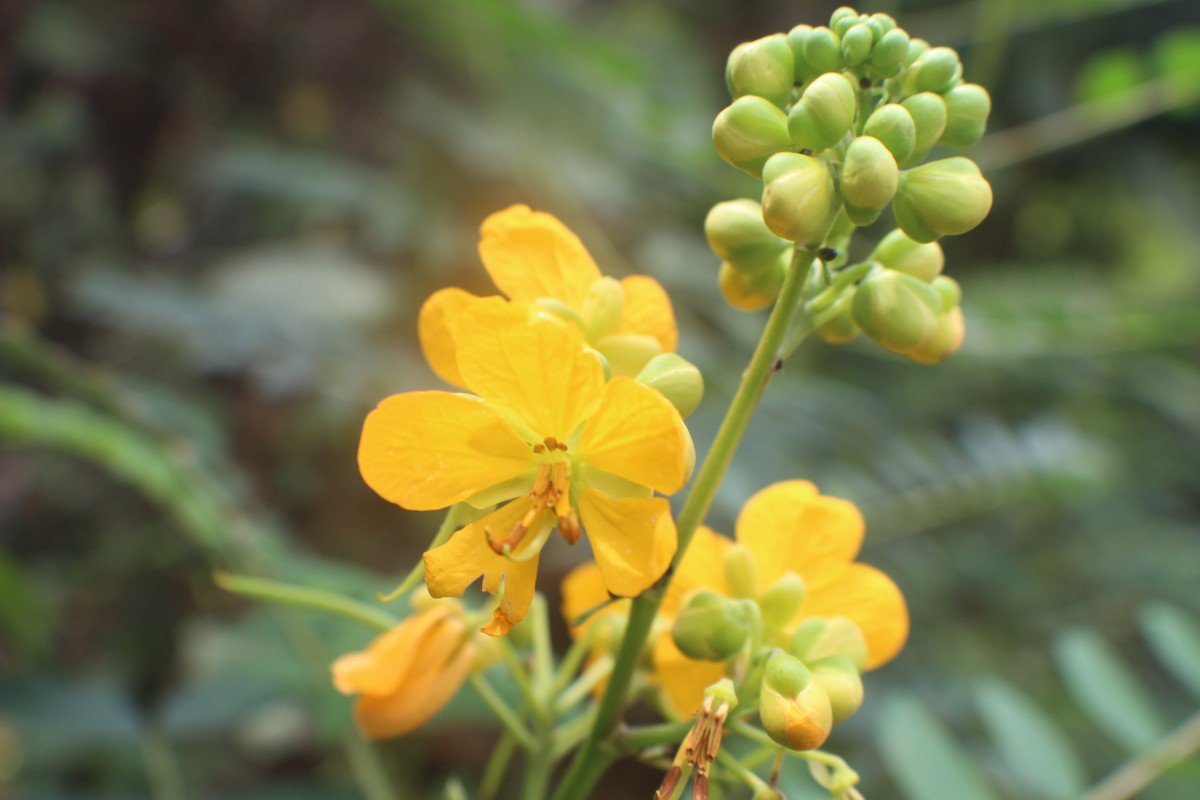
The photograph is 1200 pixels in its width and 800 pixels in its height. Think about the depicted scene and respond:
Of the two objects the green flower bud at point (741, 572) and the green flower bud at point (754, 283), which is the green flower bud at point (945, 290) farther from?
the green flower bud at point (741, 572)

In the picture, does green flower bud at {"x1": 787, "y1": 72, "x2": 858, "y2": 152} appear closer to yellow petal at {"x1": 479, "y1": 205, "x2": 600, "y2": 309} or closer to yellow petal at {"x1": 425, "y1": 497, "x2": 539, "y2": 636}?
yellow petal at {"x1": 479, "y1": 205, "x2": 600, "y2": 309}

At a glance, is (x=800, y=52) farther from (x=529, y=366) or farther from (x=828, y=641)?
(x=828, y=641)

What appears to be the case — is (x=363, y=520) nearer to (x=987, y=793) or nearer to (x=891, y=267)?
(x=987, y=793)

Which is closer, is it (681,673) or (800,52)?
Result: (800,52)

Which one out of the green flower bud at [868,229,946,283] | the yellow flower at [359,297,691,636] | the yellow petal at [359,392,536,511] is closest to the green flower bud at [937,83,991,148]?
the green flower bud at [868,229,946,283]

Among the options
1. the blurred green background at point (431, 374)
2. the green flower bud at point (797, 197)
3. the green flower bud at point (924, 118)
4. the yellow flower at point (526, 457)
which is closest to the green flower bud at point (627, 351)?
the yellow flower at point (526, 457)

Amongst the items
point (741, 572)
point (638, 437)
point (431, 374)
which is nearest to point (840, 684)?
point (741, 572)
